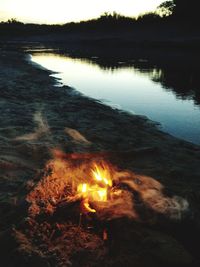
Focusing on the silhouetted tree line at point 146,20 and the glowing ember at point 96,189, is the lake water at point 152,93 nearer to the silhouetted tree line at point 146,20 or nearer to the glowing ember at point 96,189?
the glowing ember at point 96,189

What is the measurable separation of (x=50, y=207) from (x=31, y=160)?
234cm

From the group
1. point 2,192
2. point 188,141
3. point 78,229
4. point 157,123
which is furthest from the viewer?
point 157,123

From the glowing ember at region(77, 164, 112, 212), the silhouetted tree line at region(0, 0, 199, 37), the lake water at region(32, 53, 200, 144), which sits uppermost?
the silhouetted tree line at region(0, 0, 199, 37)

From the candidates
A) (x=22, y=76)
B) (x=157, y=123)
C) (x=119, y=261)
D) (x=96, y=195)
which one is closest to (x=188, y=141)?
(x=157, y=123)

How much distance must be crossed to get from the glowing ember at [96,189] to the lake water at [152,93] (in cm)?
473

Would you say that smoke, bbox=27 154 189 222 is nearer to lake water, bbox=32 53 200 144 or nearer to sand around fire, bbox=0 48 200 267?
sand around fire, bbox=0 48 200 267

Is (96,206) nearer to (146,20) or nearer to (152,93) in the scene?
(152,93)

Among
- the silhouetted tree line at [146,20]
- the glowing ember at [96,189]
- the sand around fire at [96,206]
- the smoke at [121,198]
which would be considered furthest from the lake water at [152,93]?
the silhouetted tree line at [146,20]

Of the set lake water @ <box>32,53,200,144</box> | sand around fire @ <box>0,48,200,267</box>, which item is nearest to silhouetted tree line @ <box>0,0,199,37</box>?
lake water @ <box>32,53,200,144</box>

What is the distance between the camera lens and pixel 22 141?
7.29 m

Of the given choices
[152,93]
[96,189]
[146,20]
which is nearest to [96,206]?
[96,189]

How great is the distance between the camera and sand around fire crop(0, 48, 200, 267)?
3705 millimetres

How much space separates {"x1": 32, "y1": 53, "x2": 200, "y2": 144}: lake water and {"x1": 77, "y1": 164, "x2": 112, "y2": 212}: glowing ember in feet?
15.5

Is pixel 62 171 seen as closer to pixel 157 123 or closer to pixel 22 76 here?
pixel 157 123
